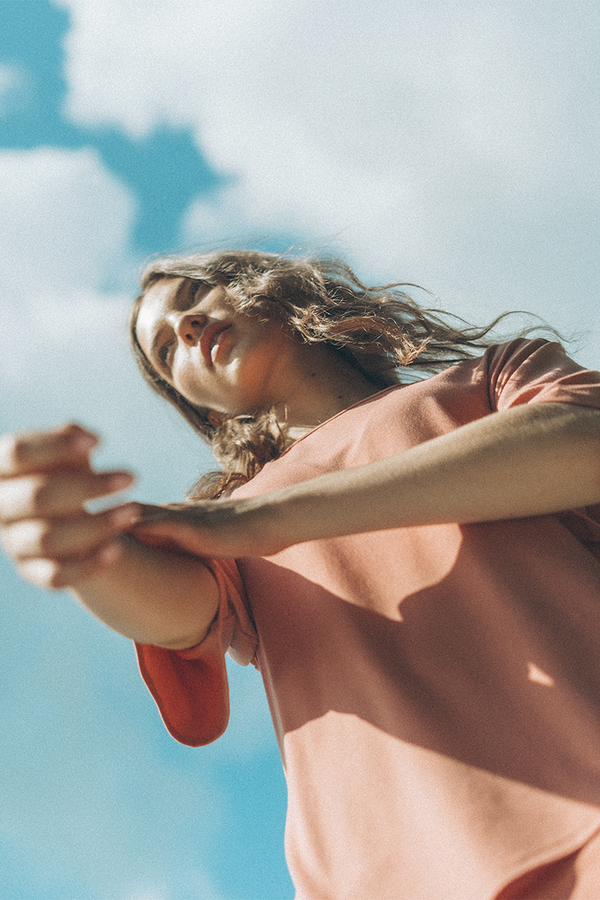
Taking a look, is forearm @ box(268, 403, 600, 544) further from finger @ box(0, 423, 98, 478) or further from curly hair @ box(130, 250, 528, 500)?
curly hair @ box(130, 250, 528, 500)

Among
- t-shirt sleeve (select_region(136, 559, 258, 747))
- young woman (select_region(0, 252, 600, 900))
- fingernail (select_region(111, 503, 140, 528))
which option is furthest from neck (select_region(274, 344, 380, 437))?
fingernail (select_region(111, 503, 140, 528))

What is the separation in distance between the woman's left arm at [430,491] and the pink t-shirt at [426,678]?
16cm

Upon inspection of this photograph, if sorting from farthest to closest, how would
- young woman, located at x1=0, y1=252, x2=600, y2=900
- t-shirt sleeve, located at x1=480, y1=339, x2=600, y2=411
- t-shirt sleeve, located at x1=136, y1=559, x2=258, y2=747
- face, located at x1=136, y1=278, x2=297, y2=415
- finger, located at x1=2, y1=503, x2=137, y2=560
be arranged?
face, located at x1=136, y1=278, x2=297, y2=415 < t-shirt sleeve, located at x1=136, y1=559, x2=258, y2=747 < t-shirt sleeve, located at x1=480, y1=339, x2=600, y2=411 < young woman, located at x1=0, y1=252, x2=600, y2=900 < finger, located at x1=2, y1=503, x2=137, y2=560

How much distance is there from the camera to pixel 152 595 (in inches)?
71.6

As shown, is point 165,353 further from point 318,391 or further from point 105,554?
point 105,554

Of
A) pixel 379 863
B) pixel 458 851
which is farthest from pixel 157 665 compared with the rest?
pixel 458 851

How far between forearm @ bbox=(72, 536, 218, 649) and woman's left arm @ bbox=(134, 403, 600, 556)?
0.08 m

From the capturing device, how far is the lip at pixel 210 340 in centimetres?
302

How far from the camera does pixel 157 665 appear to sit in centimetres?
213

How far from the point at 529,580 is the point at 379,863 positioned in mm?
733

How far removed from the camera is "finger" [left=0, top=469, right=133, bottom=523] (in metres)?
1.39

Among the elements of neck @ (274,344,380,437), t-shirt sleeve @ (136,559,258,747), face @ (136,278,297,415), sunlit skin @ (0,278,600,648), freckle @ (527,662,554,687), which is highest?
face @ (136,278,297,415)

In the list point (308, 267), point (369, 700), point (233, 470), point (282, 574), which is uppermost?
point (308, 267)

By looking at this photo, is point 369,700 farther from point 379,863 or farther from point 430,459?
point 430,459
